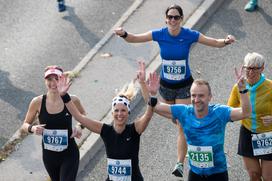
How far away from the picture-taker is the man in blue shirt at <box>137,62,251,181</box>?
25.3ft

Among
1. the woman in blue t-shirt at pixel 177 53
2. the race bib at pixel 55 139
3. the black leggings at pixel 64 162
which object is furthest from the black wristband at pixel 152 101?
the woman in blue t-shirt at pixel 177 53

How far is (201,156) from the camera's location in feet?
26.2

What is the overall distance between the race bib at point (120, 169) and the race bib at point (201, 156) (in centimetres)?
71

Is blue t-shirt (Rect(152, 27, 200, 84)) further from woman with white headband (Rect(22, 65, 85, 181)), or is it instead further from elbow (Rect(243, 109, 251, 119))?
elbow (Rect(243, 109, 251, 119))

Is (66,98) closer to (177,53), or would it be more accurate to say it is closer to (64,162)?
(64,162)

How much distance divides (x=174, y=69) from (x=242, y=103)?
6.28 ft

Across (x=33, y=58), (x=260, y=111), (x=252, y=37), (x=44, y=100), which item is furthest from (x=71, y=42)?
(x=260, y=111)

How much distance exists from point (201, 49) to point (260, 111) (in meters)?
4.04

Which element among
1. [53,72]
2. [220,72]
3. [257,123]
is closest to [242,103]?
[257,123]

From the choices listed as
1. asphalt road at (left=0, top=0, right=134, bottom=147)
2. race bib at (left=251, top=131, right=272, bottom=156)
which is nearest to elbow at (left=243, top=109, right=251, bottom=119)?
race bib at (left=251, top=131, right=272, bottom=156)

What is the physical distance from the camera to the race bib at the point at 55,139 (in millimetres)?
8516

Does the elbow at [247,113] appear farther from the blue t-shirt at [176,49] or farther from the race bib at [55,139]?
the race bib at [55,139]

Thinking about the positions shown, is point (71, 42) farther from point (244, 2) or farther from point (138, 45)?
point (244, 2)

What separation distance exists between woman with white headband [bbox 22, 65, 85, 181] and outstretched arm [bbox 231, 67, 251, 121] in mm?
1836
